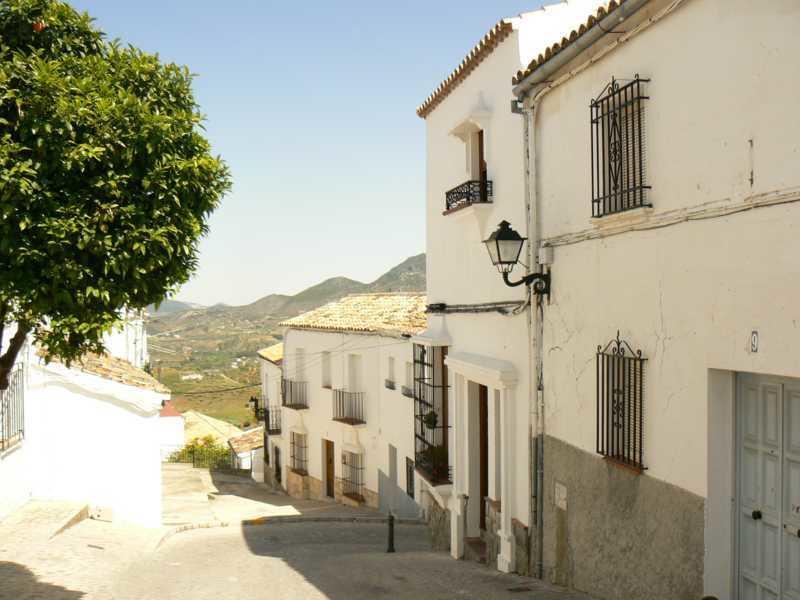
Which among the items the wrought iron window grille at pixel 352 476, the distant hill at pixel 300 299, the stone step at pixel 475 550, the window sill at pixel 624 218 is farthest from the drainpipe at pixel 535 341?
the distant hill at pixel 300 299

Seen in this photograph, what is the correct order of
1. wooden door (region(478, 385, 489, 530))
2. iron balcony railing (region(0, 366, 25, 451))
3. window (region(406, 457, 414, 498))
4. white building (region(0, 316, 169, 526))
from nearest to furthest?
wooden door (region(478, 385, 489, 530)) → iron balcony railing (region(0, 366, 25, 451)) → white building (region(0, 316, 169, 526)) → window (region(406, 457, 414, 498))

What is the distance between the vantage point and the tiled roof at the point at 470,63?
962 cm

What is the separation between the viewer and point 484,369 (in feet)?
32.9

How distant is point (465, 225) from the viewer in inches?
456

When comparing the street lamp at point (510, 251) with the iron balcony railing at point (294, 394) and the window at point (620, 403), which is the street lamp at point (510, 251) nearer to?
the window at point (620, 403)

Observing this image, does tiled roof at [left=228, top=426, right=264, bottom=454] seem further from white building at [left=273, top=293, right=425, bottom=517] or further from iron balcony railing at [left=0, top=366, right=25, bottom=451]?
iron balcony railing at [left=0, top=366, right=25, bottom=451]

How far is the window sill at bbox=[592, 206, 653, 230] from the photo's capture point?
645 centimetres

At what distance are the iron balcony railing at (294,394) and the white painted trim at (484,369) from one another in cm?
1481

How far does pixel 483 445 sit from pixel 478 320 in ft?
6.37

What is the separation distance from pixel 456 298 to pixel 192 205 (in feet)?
19.9

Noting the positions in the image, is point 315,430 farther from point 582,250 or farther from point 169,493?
point 582,250

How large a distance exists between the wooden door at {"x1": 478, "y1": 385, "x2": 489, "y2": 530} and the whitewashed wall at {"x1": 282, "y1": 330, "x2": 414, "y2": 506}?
7038 millimetres

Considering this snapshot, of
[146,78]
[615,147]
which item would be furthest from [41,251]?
[615,147]

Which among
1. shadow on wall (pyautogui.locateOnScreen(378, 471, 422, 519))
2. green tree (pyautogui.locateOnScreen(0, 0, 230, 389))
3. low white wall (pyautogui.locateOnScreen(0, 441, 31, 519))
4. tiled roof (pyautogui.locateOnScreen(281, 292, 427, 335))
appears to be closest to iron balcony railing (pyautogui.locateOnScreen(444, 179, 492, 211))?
green tree (pyautogui.locateOnScreen(0, 0, 230, 389))
